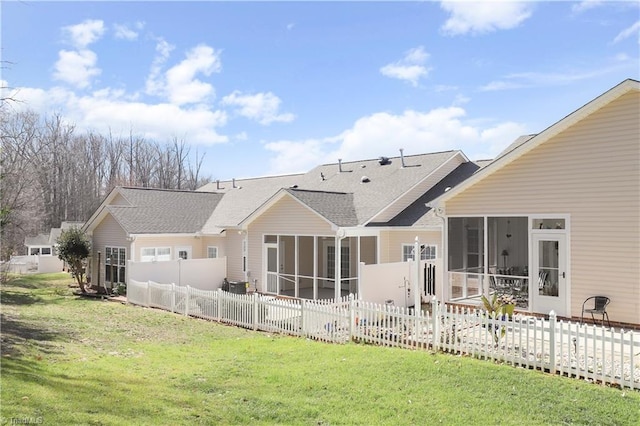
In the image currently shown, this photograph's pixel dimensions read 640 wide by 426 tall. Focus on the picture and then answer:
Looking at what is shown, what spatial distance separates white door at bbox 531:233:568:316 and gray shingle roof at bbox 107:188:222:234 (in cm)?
1717

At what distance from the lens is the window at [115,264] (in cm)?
2358

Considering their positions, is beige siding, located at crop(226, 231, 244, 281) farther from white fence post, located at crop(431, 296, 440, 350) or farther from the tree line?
the tree line

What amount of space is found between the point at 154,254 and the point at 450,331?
56.2 feet

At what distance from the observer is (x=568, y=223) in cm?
1331

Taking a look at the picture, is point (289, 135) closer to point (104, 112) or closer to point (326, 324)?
point (326, 324)

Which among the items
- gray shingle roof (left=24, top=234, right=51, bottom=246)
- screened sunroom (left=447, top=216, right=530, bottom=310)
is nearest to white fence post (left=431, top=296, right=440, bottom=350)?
screened sunroom (left=447, top=216, right=530, bottom=310)

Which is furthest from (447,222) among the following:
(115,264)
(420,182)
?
(115,264)

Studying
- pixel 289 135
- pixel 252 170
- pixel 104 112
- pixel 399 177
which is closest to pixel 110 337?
pixel 399 177

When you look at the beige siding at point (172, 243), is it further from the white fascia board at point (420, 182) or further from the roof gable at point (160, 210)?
the white fascia board at point (420, 182)

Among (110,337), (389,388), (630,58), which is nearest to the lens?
(389,388)

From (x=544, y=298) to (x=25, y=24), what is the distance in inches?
632

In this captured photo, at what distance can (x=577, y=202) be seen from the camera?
43.2 feet

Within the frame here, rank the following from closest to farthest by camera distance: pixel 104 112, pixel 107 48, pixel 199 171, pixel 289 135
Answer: pixel 107 48, pixel 289 135, pixel 104 112, pixel 199 171

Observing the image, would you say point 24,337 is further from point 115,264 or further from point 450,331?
point 115,264
